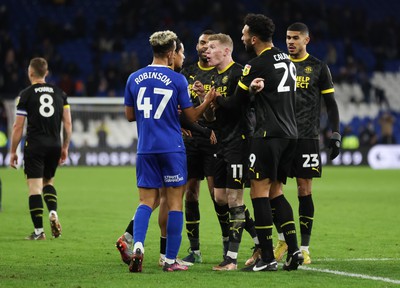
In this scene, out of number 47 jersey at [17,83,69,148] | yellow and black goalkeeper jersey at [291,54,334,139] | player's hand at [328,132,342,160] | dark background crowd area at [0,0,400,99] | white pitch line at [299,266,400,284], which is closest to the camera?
white pitch line at [299,266,400,284]

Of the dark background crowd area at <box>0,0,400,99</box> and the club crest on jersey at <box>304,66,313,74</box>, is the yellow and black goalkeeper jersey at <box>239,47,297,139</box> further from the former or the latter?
the dark background crowd area at <box>0,0,400,99</box>

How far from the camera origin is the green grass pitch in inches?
289

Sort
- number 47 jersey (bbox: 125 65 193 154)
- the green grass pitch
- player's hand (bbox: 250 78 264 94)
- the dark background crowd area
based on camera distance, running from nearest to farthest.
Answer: the green grass pitch, player's hand (bbox: 250 78 264 94), number 47 jersey (bbox: 125 65 193 154), the dark background crowd area

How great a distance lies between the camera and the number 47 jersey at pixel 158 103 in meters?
7.80

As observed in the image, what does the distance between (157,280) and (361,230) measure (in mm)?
5324

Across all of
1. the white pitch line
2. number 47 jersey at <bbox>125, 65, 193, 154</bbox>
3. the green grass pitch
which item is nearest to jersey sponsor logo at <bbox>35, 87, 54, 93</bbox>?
the green grass pitch

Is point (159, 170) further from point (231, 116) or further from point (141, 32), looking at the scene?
point (141, 32)

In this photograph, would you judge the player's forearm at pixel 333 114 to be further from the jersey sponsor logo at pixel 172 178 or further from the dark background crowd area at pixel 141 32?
the dark background crowd area at pixel 141 32

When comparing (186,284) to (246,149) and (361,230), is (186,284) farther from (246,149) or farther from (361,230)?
(361,230)

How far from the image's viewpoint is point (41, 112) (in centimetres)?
1127

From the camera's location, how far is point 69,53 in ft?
118

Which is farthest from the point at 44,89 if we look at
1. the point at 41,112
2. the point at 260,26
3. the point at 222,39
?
the point at 260,26

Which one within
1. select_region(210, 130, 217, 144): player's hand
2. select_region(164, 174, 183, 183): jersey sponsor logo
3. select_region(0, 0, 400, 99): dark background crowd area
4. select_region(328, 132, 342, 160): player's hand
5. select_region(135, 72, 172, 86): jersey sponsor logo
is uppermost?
select_region(0, 0, 400, 99): dark background crowd area

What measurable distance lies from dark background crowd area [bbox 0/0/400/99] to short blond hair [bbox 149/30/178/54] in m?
26.0
